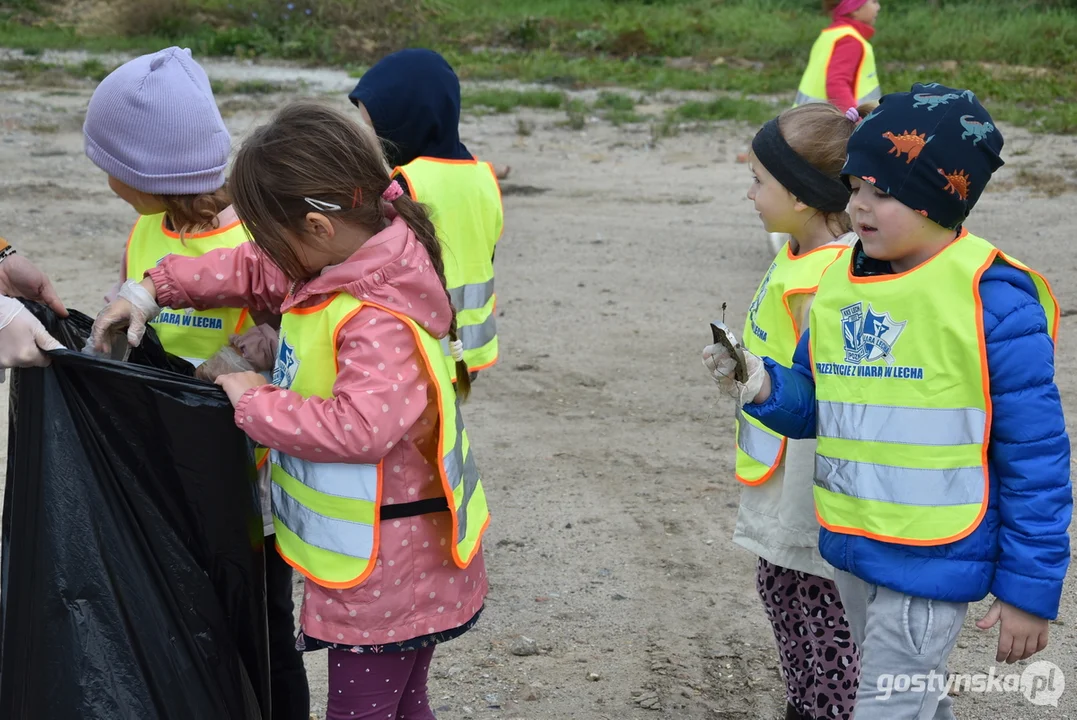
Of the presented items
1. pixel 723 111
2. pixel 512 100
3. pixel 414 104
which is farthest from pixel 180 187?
pixel 512 100

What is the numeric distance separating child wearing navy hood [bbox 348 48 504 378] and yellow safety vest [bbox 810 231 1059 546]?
5.79ft

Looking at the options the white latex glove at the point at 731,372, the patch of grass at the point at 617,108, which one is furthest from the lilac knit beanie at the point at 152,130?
the patch of grass at the point at 617,108

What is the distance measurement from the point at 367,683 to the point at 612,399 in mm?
3207

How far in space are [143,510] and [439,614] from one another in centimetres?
55

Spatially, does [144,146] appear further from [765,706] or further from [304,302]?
[765,706]

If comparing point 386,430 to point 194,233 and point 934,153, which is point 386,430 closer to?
point 194,233

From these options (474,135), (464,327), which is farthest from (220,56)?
(464,327)

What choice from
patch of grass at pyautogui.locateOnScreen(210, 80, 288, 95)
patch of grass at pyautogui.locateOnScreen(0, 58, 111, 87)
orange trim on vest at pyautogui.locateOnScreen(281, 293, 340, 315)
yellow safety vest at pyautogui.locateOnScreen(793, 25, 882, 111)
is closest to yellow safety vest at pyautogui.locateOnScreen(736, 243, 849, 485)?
orange trim on vest at pyautogui.locateOnScreen(281, 293, 340, 315)

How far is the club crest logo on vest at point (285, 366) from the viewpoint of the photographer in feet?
6.95

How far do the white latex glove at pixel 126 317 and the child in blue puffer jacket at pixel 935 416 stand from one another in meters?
1.06

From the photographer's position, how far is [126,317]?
2.27 meters

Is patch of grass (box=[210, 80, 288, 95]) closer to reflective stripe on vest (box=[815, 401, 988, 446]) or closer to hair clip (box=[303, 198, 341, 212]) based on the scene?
hair clip (box=[303, 198, 341, 212])

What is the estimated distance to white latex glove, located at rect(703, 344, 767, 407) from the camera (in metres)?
2.13

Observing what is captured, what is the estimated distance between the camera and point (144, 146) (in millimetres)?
2459
